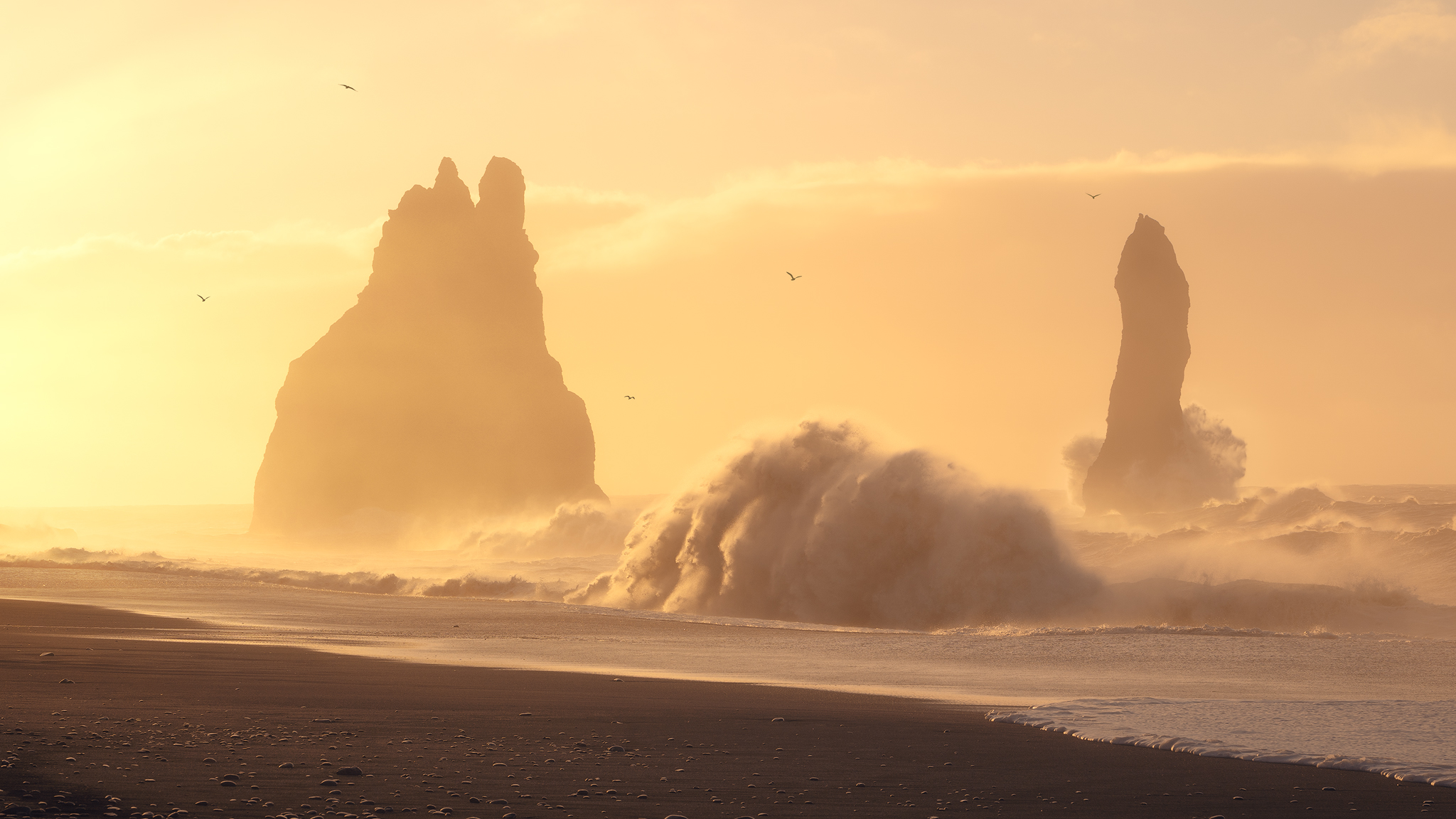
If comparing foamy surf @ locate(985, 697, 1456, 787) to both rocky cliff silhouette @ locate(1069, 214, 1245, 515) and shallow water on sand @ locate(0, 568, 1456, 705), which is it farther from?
rocky cliff silhouette @ locate(1069, 214, 1245, 515)

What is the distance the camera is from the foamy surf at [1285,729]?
777cm

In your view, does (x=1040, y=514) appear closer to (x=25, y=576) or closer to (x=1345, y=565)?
(x=1345, y=565)

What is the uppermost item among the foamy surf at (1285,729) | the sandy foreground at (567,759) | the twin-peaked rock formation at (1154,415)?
the twin-peaked rock formation at (1154,415)

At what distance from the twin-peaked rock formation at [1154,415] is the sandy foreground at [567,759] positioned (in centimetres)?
4910

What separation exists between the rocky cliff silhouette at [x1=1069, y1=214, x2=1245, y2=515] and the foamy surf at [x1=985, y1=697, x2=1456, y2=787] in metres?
47.7

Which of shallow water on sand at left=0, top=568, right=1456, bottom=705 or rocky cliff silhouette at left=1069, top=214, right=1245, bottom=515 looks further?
rocky cliff silhouette at left=1069, top=214, right=1245, bottom=515

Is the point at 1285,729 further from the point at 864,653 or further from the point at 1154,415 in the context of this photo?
the point at 1154,415

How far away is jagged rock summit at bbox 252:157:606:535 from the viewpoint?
72750 mm

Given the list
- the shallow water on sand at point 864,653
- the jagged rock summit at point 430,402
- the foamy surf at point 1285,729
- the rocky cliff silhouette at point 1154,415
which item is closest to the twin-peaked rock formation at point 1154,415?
the rocky cliff silhouette at point 1154,415

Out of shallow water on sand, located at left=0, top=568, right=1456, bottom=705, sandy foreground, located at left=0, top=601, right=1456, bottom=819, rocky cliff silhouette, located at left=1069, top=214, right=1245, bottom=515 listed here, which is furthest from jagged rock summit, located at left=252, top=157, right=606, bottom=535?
sandy foreground, located at left=0, top=601, right=1456, bottom=819

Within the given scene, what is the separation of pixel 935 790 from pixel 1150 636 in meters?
11.9

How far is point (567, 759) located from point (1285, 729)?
5.10m

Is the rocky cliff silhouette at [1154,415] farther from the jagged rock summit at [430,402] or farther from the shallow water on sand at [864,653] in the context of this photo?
the shallow water on sand at [864,653]

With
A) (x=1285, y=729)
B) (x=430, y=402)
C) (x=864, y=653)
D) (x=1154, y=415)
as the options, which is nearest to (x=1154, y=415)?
(x=1154, y=415)
